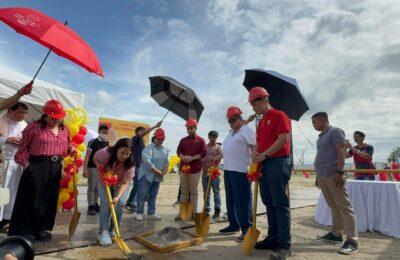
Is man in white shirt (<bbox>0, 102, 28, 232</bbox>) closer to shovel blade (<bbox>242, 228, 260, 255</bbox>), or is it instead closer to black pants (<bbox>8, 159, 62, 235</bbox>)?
black pants (<bbox>8, 159, 62, 235</bbox>)

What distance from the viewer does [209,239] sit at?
4.54 meters

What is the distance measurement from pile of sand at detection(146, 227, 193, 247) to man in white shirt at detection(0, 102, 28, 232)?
7.15 feet

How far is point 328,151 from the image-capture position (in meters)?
4.61

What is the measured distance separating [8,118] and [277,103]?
4345 millimetres

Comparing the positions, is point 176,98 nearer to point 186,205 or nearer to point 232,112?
point 232,112

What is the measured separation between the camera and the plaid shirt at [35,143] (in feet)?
12.3

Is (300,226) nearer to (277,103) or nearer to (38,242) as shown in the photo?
(277,103)

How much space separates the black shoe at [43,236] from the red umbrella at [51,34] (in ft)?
7.18

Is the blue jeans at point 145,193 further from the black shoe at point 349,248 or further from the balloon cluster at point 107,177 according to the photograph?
the black shoe at point 349,248

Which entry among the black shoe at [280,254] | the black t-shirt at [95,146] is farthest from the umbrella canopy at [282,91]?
the black t-shirt at [95,146]

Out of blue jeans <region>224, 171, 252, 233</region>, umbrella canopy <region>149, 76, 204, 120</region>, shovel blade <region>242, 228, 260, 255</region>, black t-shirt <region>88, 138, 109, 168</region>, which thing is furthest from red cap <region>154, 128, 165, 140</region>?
shovel blade <region>242, 228, 260, 255</region>

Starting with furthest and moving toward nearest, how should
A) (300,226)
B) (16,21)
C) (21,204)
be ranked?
(300,226) → (21,204) → (16,21)

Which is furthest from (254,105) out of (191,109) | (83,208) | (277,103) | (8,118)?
(83,208)

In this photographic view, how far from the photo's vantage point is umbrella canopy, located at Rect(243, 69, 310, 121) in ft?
16.0
